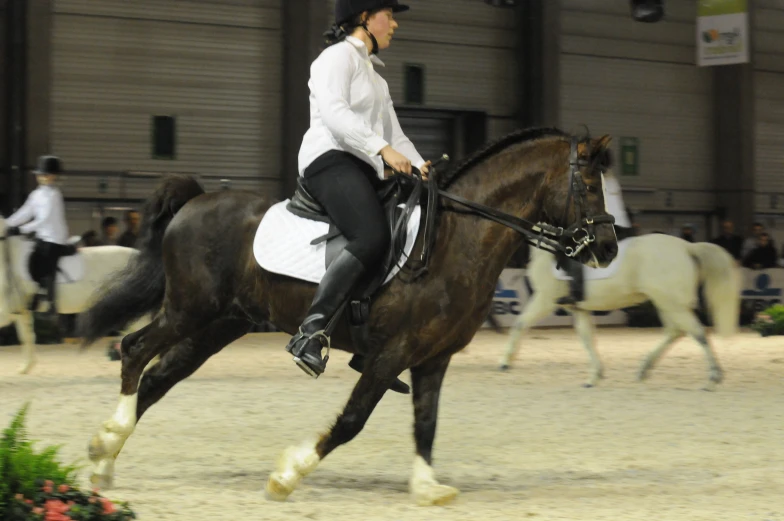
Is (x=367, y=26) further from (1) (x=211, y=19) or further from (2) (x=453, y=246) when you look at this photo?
(1) (x=211, y=19)

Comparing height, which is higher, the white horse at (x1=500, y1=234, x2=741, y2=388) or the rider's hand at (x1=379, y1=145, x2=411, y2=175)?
the rider's hand at (x1=379, y1=145, x2=411, y2=175)

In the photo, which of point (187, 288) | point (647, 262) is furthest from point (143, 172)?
point (187, 288)

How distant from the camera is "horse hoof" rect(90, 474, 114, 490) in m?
6.41

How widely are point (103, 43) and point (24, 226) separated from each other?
27.9 feet

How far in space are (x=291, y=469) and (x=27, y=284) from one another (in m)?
7.58

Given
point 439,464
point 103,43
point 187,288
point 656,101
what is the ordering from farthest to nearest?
1. point 656,101
2. point 103,43
3. point 439,464
4. point 187,288

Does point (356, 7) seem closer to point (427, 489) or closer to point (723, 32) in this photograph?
point (427, 489)

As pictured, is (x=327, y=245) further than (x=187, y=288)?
No

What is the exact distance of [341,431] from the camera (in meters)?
6.02

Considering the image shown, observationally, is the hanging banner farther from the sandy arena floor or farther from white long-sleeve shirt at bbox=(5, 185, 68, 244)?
white long-sleeve shirt at bbox=(5, 185, 68, 244)

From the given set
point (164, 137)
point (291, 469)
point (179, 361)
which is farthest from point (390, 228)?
point (164, 137)

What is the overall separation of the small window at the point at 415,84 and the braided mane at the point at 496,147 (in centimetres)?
1742

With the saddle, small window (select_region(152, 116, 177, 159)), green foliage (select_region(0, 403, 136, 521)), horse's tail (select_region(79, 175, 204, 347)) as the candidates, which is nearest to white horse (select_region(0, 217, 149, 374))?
→ horse's tail (select_region(79, 175, 204, 347))

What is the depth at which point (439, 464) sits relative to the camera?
7.34m
